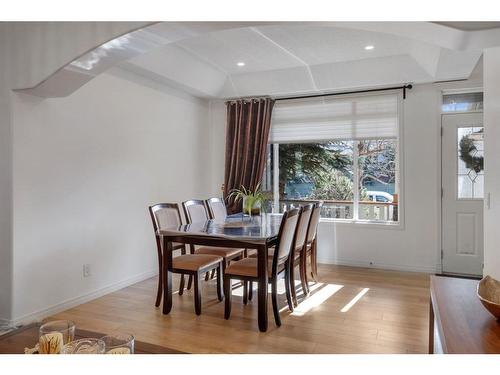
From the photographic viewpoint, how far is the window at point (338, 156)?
513cm

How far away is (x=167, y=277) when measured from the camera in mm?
3402

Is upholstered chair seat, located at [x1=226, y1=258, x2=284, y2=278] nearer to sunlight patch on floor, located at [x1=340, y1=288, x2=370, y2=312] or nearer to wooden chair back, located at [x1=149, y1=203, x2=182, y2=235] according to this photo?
sunlight patch on floor, located at [x1=340, y1=288, x2=370, y2=312]

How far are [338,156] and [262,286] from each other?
294cm

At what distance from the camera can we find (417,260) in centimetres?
490

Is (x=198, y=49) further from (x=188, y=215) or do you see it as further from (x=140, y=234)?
(x=140, y=234)

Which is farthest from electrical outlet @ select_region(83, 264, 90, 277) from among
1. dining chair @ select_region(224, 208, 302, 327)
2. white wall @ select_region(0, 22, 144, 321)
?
dining chair @ select_region(224, 208, 302, 327)

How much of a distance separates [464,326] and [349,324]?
187 cm

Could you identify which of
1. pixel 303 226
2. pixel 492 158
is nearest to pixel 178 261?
pixel 303 226

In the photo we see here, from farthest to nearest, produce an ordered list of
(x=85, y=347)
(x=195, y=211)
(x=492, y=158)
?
(x=195, y=211) → (x=492, y=158) → (x=85, y=347)

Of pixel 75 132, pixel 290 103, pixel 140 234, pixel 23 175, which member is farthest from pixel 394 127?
pixel 23 175

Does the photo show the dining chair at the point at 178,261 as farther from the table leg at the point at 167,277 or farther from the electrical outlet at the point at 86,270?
the electrical outlet at the point at 86,270

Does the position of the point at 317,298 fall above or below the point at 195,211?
below

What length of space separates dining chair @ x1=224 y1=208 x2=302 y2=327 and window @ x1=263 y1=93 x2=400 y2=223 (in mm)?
2178

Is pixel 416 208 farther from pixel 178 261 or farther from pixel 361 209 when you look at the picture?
pixel 178 261
